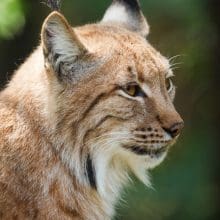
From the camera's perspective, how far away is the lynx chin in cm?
604

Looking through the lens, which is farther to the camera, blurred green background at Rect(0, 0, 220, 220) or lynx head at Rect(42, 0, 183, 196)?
blurred green background at Rect(0, 0, 220, 220)

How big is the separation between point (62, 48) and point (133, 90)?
51 centimetres

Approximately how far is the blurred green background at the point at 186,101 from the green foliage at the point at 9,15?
7 centimetres

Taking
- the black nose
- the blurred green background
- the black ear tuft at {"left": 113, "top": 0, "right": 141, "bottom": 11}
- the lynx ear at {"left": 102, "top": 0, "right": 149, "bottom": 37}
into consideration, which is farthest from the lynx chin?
the blurred green background

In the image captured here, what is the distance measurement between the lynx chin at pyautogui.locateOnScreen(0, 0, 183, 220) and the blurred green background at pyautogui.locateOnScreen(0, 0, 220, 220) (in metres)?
3.14

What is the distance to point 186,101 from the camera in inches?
426

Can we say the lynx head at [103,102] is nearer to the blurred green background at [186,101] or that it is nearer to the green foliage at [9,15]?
the green foliage at [9,15]

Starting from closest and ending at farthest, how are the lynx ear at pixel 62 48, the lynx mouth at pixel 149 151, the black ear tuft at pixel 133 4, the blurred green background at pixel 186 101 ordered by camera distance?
1. the lynx ear at pixel 62 48
2. the lynx mouth at pixel 149 151
3. the black ear tuft at pixel 133 4
4. the blurred green background at pixel 186 101

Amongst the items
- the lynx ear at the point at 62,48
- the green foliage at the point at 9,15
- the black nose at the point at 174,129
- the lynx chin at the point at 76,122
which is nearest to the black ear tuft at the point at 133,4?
the lynx chin at the point at 76,122

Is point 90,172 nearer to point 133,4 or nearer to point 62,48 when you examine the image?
point 62,48

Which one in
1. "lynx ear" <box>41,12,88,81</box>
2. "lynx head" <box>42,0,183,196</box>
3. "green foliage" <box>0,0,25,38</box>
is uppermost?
"lynx ear" <box>41,12,88,81</box>

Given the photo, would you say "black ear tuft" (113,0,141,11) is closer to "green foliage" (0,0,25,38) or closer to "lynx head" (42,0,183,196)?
"lynx head" (42,0,183,196)

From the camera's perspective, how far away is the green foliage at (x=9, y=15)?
8539 mm

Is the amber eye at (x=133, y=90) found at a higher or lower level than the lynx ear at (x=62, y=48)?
lower
